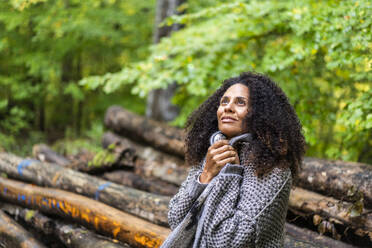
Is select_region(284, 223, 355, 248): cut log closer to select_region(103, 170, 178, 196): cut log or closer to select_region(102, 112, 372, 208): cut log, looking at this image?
select_region(102, 112, 372, 208): cut log

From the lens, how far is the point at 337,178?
3488 mm

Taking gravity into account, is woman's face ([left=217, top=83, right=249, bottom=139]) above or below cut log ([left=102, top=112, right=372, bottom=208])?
above

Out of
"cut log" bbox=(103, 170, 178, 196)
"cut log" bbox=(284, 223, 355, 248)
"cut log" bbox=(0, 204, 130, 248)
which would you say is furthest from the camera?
"cut log" bbox=(103, 170, 178, 196)

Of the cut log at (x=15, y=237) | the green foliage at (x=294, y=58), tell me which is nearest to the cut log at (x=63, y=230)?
the cut log at (x=15, y=237)

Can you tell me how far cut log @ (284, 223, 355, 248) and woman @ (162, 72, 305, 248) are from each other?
93cm

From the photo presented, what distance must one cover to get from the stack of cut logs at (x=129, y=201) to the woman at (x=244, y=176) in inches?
38.5

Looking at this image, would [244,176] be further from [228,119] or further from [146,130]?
[146,130]

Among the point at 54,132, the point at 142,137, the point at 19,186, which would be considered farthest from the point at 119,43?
the point at 19,186

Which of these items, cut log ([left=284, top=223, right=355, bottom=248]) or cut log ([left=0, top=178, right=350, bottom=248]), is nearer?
cut log ([left=284, top=223, right=355, bottom=248])

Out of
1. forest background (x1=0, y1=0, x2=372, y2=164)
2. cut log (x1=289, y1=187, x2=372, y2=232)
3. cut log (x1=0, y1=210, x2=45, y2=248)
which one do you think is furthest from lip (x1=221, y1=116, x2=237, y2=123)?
cut log (x1=0, y1=210, x2=45, y2=248)

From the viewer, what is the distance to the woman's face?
2.28 m

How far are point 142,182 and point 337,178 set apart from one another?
2652mm

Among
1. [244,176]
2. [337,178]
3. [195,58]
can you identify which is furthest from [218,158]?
[195,58]

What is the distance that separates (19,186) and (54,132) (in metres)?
6.90
